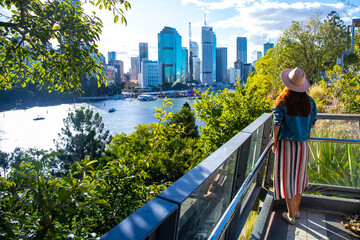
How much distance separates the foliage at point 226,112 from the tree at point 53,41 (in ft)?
12.4

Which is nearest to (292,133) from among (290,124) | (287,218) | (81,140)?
(290,124)

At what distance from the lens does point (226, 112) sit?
667cm

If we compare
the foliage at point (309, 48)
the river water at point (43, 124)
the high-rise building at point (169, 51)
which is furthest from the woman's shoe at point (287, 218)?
the high-rise building at point (169, 51)

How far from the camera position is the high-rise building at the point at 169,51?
15662 cm

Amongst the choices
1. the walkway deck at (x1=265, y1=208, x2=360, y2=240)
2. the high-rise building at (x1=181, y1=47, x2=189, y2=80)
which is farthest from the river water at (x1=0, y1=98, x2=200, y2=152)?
the high-rise building at (x1=181, y1=47, x2=189, y2=80)

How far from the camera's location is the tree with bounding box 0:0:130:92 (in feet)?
9.45

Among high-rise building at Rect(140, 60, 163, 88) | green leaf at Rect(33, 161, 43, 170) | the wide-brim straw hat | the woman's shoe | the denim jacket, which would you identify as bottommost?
the woman's shoe

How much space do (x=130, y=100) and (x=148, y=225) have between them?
104m

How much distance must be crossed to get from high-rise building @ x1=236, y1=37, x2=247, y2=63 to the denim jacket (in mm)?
175680

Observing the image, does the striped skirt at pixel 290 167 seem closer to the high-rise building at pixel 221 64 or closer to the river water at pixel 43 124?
the river water at pixel 43 124

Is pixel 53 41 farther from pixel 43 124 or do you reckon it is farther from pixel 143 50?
pixel 143 50

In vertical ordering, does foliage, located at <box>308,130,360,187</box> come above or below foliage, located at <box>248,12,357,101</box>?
below

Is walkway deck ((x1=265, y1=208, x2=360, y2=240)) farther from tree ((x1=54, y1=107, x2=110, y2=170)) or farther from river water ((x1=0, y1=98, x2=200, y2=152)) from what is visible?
river water ((x1=0, y1=98, x2=200, y2=152))

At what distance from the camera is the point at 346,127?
3664 mm
